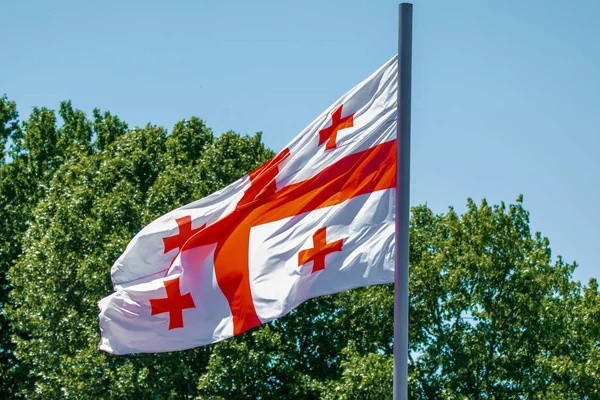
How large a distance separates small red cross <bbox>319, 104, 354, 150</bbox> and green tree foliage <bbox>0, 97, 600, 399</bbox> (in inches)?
692

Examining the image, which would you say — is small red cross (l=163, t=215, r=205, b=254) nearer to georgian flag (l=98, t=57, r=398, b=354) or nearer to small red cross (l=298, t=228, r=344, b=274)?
georgian flag (l=98, t=57, r=398, b=354)

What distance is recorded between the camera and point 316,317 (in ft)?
96.4

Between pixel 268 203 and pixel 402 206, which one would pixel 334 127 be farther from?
pixel 402 206

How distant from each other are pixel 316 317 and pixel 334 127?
20.9m

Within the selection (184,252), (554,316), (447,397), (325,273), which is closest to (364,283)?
(325,273)

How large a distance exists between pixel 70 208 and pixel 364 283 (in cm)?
2354

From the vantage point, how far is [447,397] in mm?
27750

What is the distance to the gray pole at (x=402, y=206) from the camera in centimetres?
734

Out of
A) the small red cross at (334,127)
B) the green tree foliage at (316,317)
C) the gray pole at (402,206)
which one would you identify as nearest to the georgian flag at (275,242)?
the small red cross at (334,127)

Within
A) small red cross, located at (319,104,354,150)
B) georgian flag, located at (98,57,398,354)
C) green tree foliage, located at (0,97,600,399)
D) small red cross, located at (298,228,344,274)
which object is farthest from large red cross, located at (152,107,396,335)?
green tree foliage, located at (0,97,600,399)

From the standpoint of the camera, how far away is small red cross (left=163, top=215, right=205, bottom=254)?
934 cm

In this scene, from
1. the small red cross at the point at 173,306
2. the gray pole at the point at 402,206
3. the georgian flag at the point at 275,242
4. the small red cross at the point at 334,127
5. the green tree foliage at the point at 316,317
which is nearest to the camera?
the gray pole at the point at 402,206

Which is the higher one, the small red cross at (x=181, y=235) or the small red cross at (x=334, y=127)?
the small red cross at (x=334, y=127)

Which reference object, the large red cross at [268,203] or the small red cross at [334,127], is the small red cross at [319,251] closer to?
the large red cross at [268,203]
